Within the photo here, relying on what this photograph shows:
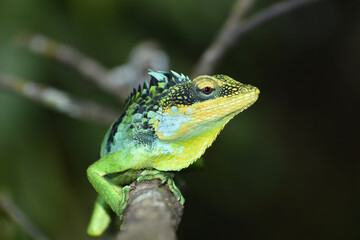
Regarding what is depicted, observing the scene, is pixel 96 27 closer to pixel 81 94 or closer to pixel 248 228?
pixel 81 94

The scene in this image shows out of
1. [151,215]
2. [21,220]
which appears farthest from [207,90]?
[21,220]

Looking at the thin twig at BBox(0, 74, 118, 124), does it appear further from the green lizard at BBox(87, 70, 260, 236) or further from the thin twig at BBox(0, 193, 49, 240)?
the green lizard at BBox(87, 70, 260, 236)

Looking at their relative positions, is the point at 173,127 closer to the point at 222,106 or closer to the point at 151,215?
the point at 222,106

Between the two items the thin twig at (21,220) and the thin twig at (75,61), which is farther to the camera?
the thin twig at (75,61)

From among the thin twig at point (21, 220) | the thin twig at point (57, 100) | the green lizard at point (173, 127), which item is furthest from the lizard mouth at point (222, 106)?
the thin twig at point (57, 100)

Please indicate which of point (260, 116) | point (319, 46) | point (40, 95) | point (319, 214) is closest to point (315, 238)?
point (319, 214)

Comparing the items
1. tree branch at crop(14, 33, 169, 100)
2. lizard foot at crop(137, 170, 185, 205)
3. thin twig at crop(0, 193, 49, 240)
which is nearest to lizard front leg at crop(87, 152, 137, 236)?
lizard foot at crop(137, 170, 185, 205)

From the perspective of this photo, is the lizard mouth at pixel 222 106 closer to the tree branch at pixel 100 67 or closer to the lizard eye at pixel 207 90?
the lizard eye at pixel 207 90
